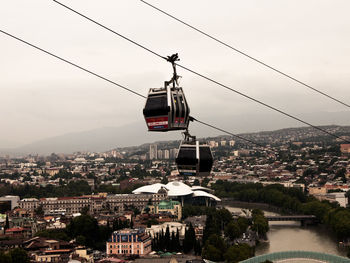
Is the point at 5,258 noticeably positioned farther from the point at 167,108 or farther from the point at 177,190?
the point at 177,190

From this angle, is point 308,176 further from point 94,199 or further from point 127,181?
point 94,199

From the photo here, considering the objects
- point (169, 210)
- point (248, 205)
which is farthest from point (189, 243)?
point (248, 205)

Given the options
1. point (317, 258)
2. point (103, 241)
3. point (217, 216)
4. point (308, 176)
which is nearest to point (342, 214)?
point (217, 216)

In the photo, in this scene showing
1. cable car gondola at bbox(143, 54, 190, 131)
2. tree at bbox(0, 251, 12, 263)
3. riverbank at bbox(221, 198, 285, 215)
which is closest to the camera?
→ cable car gondola at bbox(143, 54, 190, 131)

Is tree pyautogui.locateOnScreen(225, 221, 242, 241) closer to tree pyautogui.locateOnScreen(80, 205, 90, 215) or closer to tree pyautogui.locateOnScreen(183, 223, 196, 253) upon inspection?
tree pyautogui.locateOnScreen(183, 223, 196, 253)

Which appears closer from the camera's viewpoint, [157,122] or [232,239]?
[157,122]

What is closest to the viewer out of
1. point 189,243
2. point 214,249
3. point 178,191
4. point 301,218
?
point 214,249

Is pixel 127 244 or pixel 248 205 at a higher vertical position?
pixel 248 205

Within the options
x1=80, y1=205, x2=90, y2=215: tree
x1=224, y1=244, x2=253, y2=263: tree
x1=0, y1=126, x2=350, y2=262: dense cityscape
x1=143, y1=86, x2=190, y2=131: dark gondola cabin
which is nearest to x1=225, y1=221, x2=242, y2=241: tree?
x1=0, y1=126, x2=350, y2=262: dense cityscape
